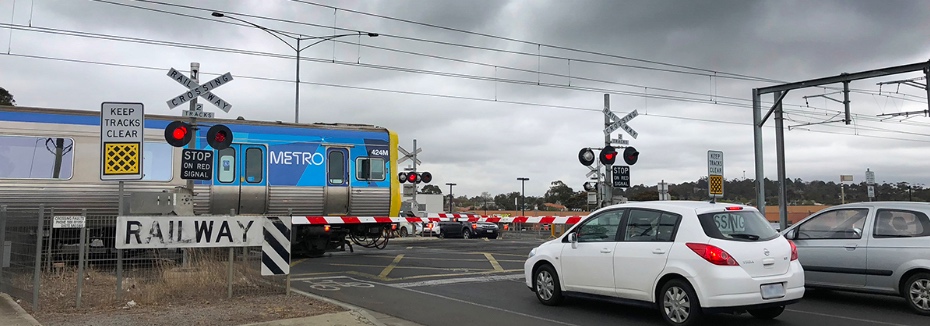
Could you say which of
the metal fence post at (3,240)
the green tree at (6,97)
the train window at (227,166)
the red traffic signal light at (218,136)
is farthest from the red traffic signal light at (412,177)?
the green tree at (6,97)

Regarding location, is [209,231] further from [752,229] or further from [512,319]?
[752,229]

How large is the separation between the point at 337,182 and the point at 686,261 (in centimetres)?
1179

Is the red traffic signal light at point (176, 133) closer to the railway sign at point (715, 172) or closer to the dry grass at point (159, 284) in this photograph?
the dry grass at point (159, 284)

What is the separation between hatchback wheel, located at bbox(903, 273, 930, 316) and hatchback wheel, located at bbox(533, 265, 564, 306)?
4518 millimetres

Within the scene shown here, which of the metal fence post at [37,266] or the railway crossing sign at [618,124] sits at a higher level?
the railway crossing sign at [618,124]

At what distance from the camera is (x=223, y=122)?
17.0m

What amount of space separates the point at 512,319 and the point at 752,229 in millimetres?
3134

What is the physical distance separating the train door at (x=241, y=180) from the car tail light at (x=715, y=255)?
12.0 metres

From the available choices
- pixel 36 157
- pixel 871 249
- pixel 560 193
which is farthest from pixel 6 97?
pixel 560 193

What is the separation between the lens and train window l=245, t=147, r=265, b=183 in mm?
17016

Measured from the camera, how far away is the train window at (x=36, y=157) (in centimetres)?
1459

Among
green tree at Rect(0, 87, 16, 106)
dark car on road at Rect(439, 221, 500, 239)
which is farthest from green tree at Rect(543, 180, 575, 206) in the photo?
green tree at Rect(0, 87, 16, 106)

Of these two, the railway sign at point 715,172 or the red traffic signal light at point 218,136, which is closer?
the red traffic signal light at point 218,136

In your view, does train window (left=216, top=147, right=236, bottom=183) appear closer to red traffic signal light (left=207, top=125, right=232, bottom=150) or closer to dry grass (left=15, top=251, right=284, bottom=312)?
red traffic signal light (left=207, top=125, right=232, bottom=150)
